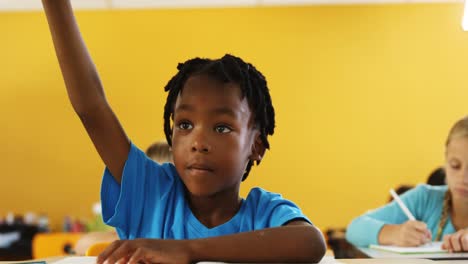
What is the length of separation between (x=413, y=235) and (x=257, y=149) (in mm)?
935

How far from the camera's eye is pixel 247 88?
40.5 inches

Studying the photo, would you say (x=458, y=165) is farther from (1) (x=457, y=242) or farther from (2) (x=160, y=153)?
(2) (x=160, y=153)

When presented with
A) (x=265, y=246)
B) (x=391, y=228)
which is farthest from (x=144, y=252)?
(x=391, y=228)

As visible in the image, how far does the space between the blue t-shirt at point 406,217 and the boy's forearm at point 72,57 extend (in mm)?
1298

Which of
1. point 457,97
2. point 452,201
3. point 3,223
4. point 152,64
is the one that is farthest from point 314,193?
point 452,201

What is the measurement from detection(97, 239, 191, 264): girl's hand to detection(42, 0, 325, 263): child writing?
0.13 metres

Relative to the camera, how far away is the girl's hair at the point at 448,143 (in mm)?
1923

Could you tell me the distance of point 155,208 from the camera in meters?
1.06

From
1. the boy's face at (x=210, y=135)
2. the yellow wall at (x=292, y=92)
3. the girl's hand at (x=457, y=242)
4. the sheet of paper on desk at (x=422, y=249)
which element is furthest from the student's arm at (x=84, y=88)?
the yellow wall at (x=292, y=92)

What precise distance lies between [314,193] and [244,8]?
1.55 metres

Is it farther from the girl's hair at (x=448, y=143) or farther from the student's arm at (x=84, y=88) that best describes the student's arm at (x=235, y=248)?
the girl's hair at (x=448, y=143)

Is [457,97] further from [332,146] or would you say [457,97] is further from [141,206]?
[141,206]

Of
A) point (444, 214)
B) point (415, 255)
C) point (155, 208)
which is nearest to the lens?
point (155, 208)

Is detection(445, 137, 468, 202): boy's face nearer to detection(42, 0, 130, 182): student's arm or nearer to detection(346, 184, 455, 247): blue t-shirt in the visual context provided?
detection(346, 184, 455, 247): blue t-shirt
